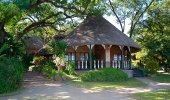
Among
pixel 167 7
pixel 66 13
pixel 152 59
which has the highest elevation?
A: pixel 167 7

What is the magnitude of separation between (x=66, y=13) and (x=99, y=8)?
14.3 feet

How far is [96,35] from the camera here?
3309 cm

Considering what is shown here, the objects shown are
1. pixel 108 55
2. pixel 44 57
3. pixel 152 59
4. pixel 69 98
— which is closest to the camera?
pixel 69 98

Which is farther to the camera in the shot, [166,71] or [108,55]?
[166,71]

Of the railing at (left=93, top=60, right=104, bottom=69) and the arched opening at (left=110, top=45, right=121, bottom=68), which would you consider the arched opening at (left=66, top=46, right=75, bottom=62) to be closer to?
the railing at (left=93, top=60, right=104, bottom=69)

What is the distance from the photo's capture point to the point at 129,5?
47438mm

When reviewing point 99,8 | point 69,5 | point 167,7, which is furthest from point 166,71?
point 69,5

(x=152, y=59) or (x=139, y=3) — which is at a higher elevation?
(x=139, y=3)

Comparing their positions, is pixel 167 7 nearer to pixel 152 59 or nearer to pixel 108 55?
pixel 152 59

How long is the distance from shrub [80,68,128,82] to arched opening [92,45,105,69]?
499 cm

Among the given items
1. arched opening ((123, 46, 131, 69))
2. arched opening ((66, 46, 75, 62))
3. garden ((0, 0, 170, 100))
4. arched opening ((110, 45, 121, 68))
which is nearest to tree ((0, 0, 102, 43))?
garden ((0, 0, 170, 100))

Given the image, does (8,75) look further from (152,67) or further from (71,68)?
(152,67)

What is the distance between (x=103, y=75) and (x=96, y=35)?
21.4 ft

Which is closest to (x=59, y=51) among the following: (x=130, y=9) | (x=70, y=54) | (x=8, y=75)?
(x=70, y=54)
